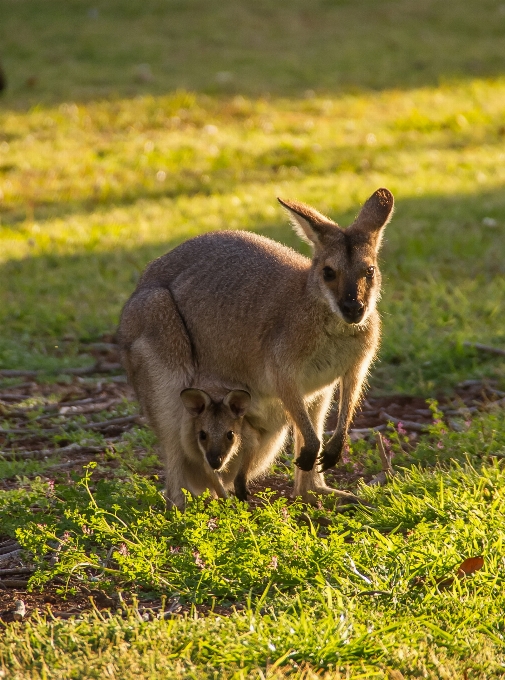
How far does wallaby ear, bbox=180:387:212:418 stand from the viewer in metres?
3.96

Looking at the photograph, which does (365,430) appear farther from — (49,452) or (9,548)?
(9,548)

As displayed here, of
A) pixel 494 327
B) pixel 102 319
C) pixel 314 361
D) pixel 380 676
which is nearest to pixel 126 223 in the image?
pixel 102 319

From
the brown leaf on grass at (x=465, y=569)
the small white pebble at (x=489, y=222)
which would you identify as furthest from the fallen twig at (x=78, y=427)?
the small white pebble at (x=489, y=222)

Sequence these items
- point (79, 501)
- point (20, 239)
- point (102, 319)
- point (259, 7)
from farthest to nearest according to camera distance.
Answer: point (259, 7) → point (20, 239) → point (102, 319) → point (79, 501)

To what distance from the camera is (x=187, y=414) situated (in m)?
4.09

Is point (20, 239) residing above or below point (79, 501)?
below

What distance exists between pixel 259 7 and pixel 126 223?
9670mm

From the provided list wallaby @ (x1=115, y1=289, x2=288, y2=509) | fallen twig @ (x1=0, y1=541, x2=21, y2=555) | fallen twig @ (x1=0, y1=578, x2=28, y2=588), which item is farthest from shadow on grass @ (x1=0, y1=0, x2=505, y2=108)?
fallen twig @ (x1=0, y1=578, x2=28, y2=588)

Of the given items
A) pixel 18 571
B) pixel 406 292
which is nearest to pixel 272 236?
pixel 406 292

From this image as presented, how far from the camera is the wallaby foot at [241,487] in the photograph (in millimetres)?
4082

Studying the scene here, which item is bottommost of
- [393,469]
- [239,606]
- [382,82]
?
[382,82]

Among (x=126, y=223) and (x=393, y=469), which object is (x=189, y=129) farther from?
(x=393, y=469)

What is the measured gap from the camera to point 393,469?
416 centimetres

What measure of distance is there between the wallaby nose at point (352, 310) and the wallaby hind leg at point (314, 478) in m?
0.57
